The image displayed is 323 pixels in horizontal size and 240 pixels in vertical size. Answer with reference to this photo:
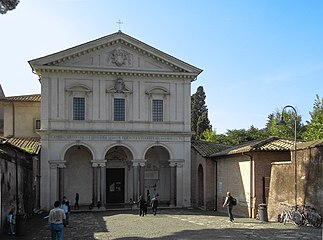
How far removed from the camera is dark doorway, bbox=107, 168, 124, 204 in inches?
1409

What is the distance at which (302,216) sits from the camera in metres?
20.7

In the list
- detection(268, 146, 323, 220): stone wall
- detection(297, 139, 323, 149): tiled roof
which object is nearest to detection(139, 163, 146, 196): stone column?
detection(268, 146, 323, 220): stone wall

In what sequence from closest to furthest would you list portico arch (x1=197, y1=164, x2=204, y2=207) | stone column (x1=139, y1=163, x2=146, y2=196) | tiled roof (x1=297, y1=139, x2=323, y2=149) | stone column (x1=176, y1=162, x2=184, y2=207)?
tiled roof (x1=297, y1=139, x2=323, y2=149) → stone column (x1=139, y1=163, x2=146, y2=196) → stone column (x1=176, y1=162, x2=184, y2=207) → portico arch (x1=197, y1=164, x2=204, y2=207)

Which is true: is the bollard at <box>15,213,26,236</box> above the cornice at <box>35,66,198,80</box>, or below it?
below

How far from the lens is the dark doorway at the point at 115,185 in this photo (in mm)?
35781

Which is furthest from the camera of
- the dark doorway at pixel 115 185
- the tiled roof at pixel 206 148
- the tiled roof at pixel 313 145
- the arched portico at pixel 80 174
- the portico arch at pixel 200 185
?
the dark doorway at pixel 115 185

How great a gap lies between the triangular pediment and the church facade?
0.06m

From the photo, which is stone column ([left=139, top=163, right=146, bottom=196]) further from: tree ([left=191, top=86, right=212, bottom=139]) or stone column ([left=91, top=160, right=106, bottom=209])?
tree ([left=191, top=86, right=212, bottom=139])

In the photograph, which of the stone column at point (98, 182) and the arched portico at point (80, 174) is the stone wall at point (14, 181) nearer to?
the stone column at point (98, 182)

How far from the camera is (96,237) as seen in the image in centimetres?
1866

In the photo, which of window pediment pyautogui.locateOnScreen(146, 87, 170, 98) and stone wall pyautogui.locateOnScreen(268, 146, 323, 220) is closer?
stone wall pyautogui.locateOnScreen(268, 146, 323, 220)

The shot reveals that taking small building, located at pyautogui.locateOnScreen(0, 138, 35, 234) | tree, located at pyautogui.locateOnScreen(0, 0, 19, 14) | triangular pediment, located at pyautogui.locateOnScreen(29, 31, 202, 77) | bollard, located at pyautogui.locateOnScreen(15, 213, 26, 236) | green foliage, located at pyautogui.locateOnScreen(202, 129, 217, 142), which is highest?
triangular pediment, located at pyautogui.locateOnScreen(29, 31, 202, 77)

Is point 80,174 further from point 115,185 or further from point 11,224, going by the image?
point 11,224

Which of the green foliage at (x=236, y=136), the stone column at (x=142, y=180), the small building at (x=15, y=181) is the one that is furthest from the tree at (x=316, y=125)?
the small building at (x=15, y=181)
